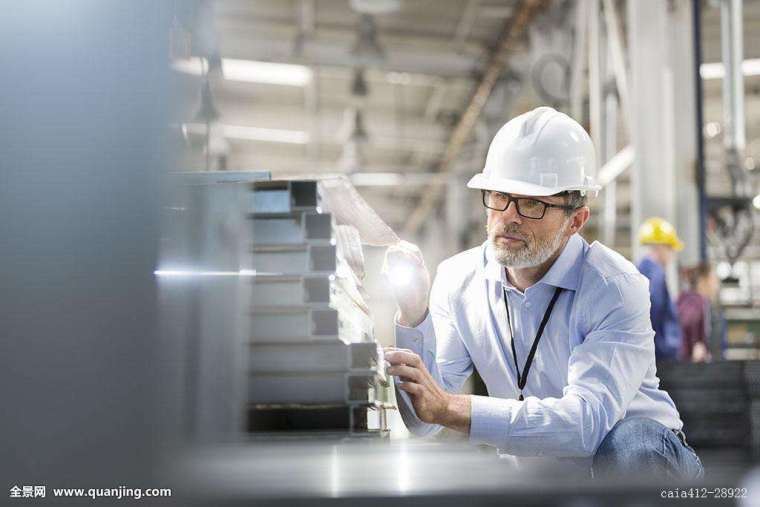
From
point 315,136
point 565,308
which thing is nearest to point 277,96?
point 315,136

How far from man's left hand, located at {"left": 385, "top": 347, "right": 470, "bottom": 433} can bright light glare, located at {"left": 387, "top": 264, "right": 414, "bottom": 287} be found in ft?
0.56

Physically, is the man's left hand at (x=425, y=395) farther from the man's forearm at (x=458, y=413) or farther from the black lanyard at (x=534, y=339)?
the black lanyard at (x=534, y=339)

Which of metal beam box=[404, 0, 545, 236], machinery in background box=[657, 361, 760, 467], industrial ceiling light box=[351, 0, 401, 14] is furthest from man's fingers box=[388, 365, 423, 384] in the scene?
metal beam box=[404, 0, 545, 236]

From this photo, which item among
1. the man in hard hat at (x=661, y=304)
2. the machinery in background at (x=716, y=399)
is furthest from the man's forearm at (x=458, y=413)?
the man in hard hat at (x=661, y=304)

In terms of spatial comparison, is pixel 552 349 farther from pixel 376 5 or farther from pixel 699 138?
pixel 376 5

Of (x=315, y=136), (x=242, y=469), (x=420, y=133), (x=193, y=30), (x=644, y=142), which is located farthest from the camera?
(x=420, y=133)

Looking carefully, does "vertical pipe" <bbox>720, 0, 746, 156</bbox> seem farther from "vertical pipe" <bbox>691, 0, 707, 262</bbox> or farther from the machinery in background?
the machinery in background

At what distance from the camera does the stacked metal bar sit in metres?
1.12

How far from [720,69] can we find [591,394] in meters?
8.18

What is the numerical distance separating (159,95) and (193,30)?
35 cm

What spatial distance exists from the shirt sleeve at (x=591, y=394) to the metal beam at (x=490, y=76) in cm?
597

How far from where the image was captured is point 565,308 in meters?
1.81

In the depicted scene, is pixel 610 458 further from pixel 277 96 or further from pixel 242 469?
pixel 277 96

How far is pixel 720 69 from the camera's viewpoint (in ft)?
29.4
